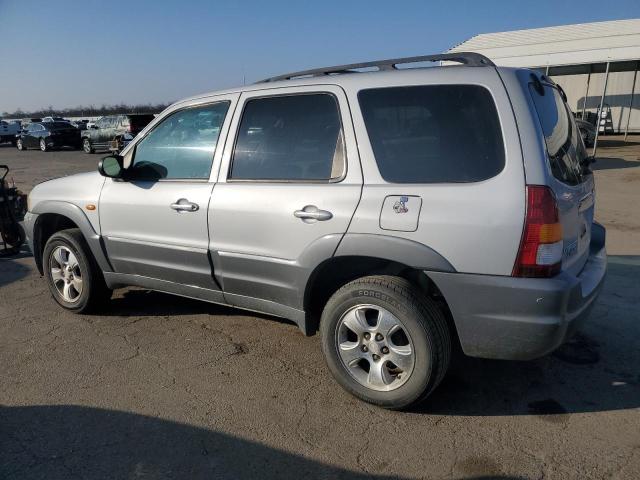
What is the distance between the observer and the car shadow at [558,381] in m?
3.00

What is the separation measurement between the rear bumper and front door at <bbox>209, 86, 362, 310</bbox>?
2.45ft

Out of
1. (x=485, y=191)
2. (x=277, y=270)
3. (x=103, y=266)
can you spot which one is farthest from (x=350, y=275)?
(x=103, y=266)

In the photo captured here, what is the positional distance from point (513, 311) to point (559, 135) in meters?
1.05

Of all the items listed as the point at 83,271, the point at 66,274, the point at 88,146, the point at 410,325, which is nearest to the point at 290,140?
the point at 410,325

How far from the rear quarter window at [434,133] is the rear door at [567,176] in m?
0.29

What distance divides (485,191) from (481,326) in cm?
71

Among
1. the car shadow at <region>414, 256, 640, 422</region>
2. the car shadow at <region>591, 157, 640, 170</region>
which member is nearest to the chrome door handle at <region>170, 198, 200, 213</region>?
the car shadow at <region>414, 256, 640, 422</region>

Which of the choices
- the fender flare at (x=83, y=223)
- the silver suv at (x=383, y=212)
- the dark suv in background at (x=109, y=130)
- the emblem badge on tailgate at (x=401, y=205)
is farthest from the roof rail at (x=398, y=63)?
the dark suv in background at (x=109, y=130)

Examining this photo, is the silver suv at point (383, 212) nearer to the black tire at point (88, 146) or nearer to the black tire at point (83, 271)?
the black tire at point (83, 271)

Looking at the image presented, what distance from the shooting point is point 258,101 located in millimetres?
3438

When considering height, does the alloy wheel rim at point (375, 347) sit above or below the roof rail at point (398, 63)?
below

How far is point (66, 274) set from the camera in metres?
4.48

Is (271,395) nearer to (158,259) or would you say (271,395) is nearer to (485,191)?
(158,259)

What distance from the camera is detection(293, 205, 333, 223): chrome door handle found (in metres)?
2.96
